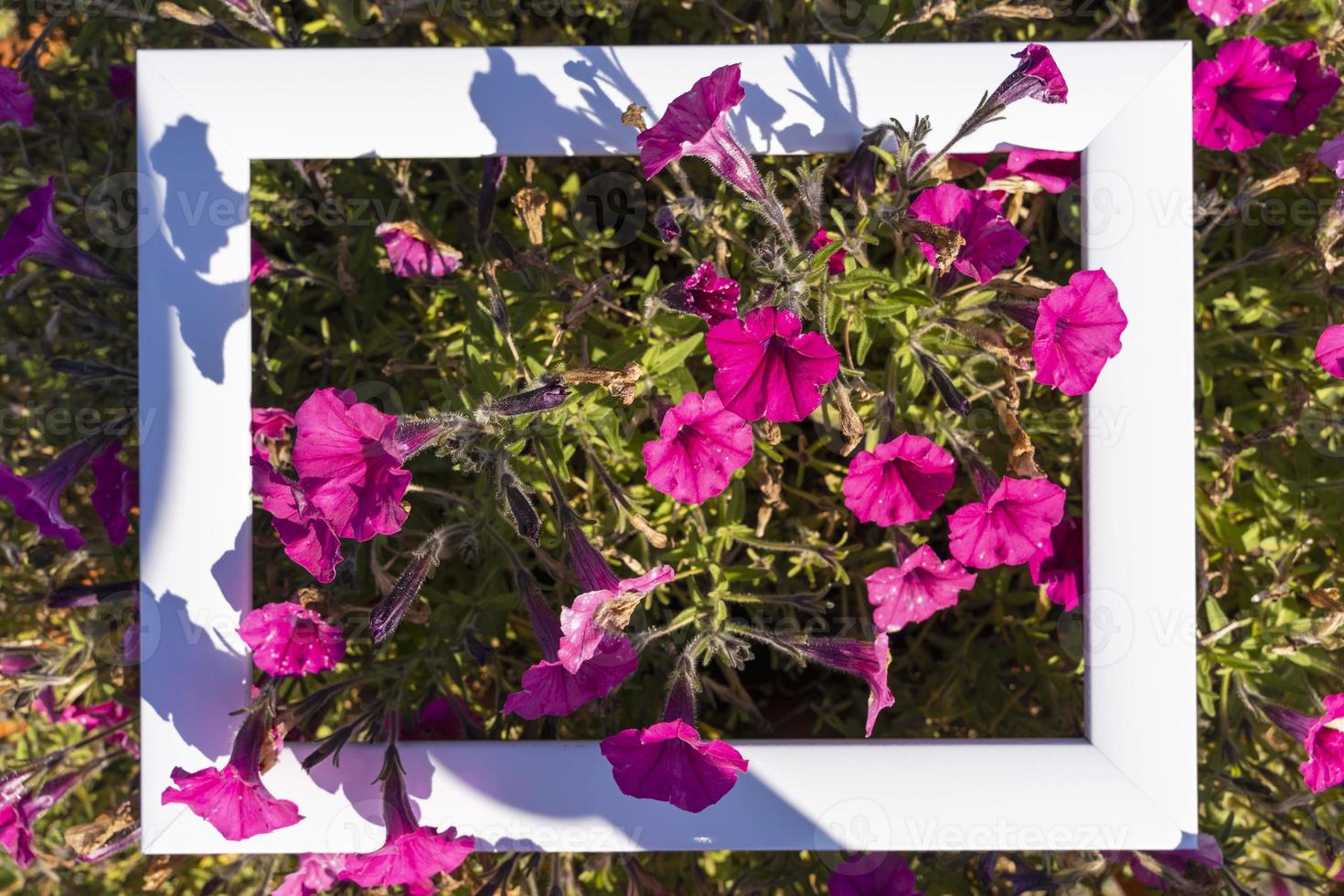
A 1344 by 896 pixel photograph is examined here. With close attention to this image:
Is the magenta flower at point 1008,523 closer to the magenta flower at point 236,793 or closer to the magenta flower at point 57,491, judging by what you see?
the magenta flower at point 236,793

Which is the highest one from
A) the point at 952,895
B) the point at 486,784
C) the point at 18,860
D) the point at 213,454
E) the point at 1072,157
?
the point at 1072,157

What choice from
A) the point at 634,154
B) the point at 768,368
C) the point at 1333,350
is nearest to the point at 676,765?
the point at 768,368

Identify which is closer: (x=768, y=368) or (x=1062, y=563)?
(x=768, y=368)

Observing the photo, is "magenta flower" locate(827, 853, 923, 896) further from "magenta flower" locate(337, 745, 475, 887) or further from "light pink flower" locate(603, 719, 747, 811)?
"magenta flower" locate(337, 745, 475, 887)

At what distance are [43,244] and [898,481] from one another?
1.35 m

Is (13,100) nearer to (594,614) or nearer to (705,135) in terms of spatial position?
(705,135)

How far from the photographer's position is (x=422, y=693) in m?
1.65

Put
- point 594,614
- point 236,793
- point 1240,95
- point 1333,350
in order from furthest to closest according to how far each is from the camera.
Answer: point 1240,95 → point 1333,350 → point 236,793 → point 594,614

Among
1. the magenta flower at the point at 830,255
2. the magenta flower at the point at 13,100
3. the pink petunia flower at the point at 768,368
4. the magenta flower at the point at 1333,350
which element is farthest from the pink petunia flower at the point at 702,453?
the magenta flower at the point at 13,100

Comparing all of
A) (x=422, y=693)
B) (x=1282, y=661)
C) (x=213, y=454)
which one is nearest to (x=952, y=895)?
(x=1282, y=661)

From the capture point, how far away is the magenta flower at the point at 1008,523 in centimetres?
126

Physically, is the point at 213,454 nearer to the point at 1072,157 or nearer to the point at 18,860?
the point at 18,860

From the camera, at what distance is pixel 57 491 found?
1479mm

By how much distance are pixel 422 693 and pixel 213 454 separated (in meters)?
0.59
